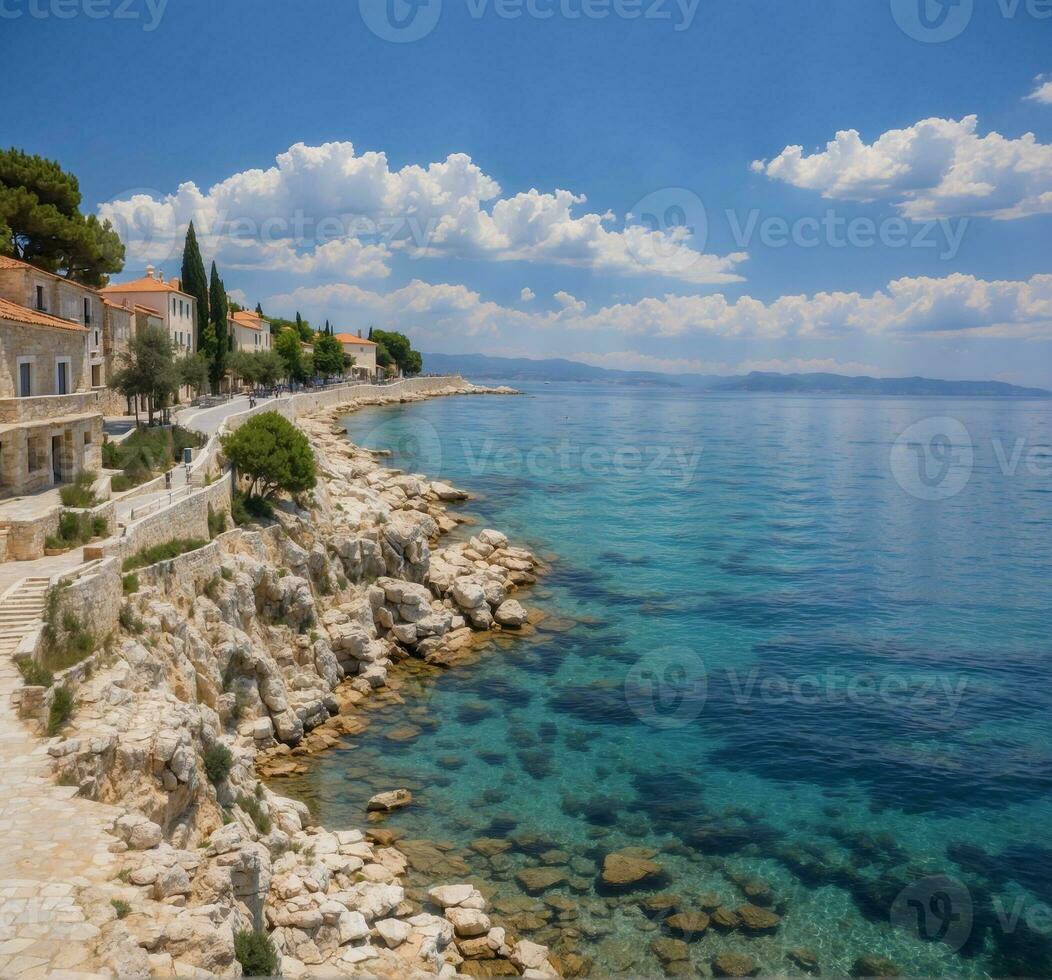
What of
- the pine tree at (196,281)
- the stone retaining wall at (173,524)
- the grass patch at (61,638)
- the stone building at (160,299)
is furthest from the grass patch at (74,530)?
the pine tree at (196,281)

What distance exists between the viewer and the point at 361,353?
151875 mm

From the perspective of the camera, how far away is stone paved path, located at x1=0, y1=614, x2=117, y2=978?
29.8 feet

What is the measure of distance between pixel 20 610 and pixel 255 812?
250 inches

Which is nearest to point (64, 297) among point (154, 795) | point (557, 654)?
point (557, 654)

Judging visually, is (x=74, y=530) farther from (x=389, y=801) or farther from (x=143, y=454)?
(x=389, y=801)

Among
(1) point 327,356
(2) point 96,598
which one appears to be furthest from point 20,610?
(1) point 327,356

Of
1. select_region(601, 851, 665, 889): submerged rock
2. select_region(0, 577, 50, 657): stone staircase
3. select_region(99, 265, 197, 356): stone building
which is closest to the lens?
select_region(0, 577, 50, 657): stone staircase

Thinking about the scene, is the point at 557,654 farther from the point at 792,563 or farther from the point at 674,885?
the point at 792,563

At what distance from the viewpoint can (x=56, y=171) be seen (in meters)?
40.7

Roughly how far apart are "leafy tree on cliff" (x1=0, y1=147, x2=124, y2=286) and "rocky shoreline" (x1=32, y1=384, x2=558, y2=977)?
20817 millimetres

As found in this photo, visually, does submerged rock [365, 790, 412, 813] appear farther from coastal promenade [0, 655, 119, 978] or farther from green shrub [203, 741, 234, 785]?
coastal promenade [0, 655, 119, 978]

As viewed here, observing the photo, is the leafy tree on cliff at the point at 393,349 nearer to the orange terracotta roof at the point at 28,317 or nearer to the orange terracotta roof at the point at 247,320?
the orange terracotta roof at the point at 247,320

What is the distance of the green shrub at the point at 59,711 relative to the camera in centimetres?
1420

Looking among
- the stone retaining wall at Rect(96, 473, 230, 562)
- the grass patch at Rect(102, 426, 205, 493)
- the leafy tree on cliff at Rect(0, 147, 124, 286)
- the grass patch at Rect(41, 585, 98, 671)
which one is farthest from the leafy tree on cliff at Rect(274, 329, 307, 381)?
the grass patch at Rect(41, 585, 98, 671)
